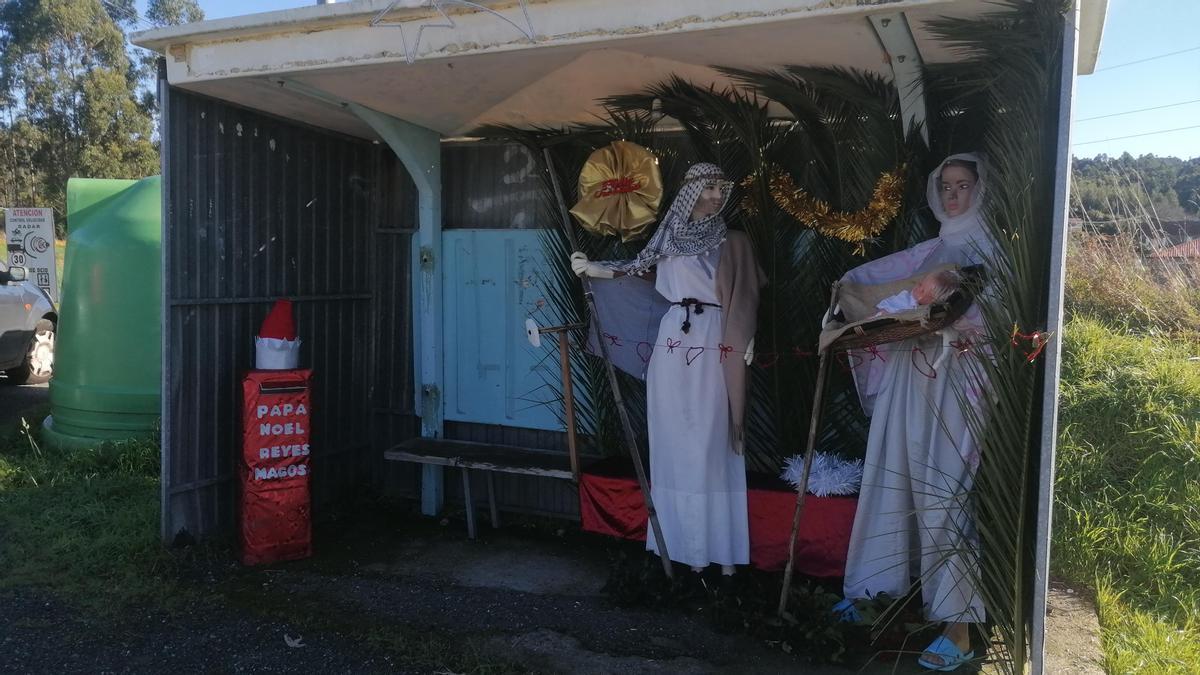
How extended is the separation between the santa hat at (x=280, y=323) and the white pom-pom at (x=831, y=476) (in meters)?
2.75

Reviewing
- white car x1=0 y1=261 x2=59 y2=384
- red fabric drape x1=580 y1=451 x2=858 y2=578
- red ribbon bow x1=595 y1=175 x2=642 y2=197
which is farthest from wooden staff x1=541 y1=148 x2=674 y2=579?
white car x1=0 y1=261 x2=59 y2=384

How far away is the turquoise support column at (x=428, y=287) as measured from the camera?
502 cm

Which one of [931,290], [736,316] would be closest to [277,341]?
[736,316]

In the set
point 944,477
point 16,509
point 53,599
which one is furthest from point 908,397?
point 16,509

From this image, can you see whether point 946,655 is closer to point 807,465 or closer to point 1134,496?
point 807,465

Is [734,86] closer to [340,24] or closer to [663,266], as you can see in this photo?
[663,266]

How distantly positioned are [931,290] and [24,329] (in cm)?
973

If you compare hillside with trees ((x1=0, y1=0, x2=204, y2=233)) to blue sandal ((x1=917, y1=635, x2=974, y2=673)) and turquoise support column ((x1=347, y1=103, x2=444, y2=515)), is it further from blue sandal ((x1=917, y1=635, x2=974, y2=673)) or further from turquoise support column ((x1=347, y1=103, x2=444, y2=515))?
blue sandal ((x1=917, y1=635, x2=974, y2=673))

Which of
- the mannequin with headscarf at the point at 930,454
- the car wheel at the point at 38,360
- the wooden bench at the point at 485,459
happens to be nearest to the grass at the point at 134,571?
the wooden bench at the point at 485,459

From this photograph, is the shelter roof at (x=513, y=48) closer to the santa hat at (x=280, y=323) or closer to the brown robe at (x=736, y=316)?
the brown robe at (x=736, y=316)

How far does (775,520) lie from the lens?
4020 mm

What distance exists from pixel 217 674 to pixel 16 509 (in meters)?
2.80

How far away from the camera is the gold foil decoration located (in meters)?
4.42

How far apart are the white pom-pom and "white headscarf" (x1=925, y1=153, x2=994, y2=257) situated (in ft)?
3.65
